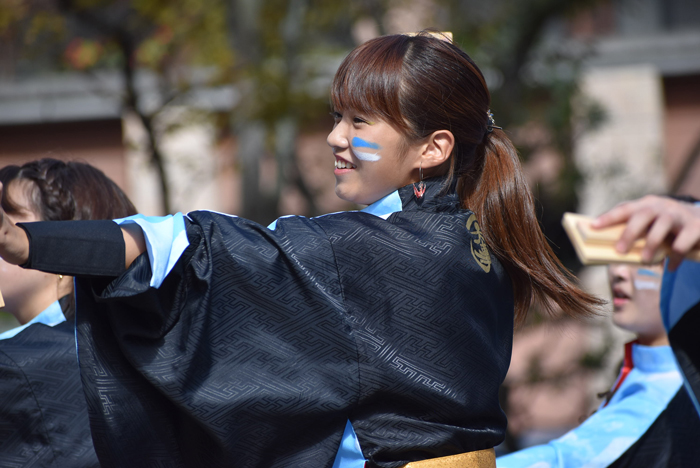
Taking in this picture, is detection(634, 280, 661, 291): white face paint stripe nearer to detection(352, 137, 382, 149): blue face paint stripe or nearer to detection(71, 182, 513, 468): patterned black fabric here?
detection(71, 182, 513, 468): patterned black fabric

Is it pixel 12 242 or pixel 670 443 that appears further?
pixel 670 443

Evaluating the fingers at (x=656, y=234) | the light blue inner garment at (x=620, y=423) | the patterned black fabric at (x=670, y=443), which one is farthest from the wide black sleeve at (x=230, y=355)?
the patterned black fabric at (x=670, y=443)

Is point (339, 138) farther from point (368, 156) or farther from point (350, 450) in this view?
point (350, 450)

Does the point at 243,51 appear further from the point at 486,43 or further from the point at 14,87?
the point at 14,87

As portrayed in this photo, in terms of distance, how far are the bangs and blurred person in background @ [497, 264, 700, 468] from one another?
1.13 metres

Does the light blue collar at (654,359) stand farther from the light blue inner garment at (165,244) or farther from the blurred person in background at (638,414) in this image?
the light blue inner garment at (165,244)

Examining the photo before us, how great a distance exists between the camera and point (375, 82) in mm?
1702

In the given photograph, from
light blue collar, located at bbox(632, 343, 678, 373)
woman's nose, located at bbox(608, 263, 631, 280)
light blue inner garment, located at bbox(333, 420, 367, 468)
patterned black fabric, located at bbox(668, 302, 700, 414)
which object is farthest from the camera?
A: woman's nose, located at bbox(608, 263, 631, 280)

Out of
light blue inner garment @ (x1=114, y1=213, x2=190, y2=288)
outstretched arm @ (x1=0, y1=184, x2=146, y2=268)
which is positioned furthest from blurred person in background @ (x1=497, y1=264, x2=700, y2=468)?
outstretched arm @ (x1=0, y1=184, x2=146, y2=268)

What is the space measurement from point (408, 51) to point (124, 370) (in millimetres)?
1002

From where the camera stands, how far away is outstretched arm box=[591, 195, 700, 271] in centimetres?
118

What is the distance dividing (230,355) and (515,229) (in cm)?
80

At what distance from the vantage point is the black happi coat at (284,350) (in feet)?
4.78

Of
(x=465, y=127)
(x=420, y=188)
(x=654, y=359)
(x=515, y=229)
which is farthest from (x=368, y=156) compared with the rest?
(x=654, y=359)
